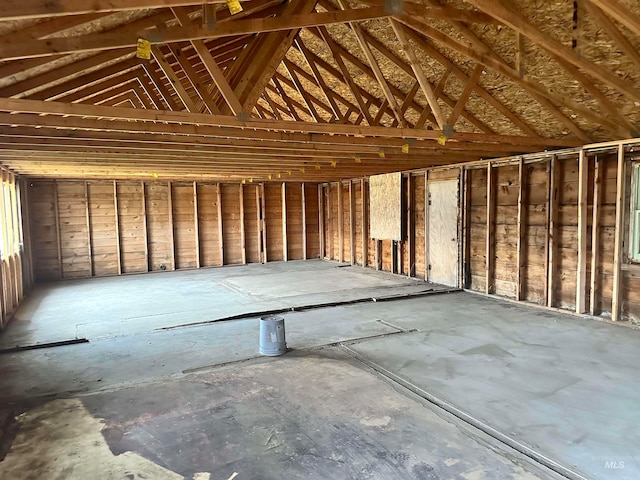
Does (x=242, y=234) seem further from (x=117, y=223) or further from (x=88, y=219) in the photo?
(x=88, y=219)

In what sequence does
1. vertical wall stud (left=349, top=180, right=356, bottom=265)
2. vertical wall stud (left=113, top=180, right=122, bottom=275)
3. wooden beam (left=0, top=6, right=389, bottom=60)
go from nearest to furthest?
1. wooden beam (left=0, top=6, right=389, bottom=60)
2. vertical wall stud (left=113, top=180, right=122, bottom=275)
3. vertical wall stud (left=349, top=180, right=356, bottom=265)

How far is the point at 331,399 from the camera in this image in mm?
3107

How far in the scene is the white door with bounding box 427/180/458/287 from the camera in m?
7.52

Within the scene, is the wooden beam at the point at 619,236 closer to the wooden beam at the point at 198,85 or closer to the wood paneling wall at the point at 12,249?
the wooden beam at the point at 198,85

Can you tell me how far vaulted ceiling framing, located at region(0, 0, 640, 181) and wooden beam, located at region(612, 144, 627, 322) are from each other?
1.39 ft

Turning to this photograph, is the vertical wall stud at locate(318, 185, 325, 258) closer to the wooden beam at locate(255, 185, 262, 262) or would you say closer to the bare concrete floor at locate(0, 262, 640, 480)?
the wooden beam at locate(255, 185, 262, 262)

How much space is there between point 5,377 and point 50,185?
6722 millimetres

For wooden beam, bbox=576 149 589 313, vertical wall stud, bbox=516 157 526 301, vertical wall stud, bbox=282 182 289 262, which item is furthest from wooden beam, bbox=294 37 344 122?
vertical wall stud, bbox=282 182 289 262

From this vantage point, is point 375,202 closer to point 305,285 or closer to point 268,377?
point 305,285

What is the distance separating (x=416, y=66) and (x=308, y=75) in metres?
2.90

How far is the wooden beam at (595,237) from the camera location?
5258mm

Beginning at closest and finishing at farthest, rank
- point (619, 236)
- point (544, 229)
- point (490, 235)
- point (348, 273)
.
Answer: point (619, 236) → point (544, 229) → point (490, 235) → point (348, 273)

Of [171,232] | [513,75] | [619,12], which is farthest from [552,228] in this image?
[171,232]

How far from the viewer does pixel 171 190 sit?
10.3m
